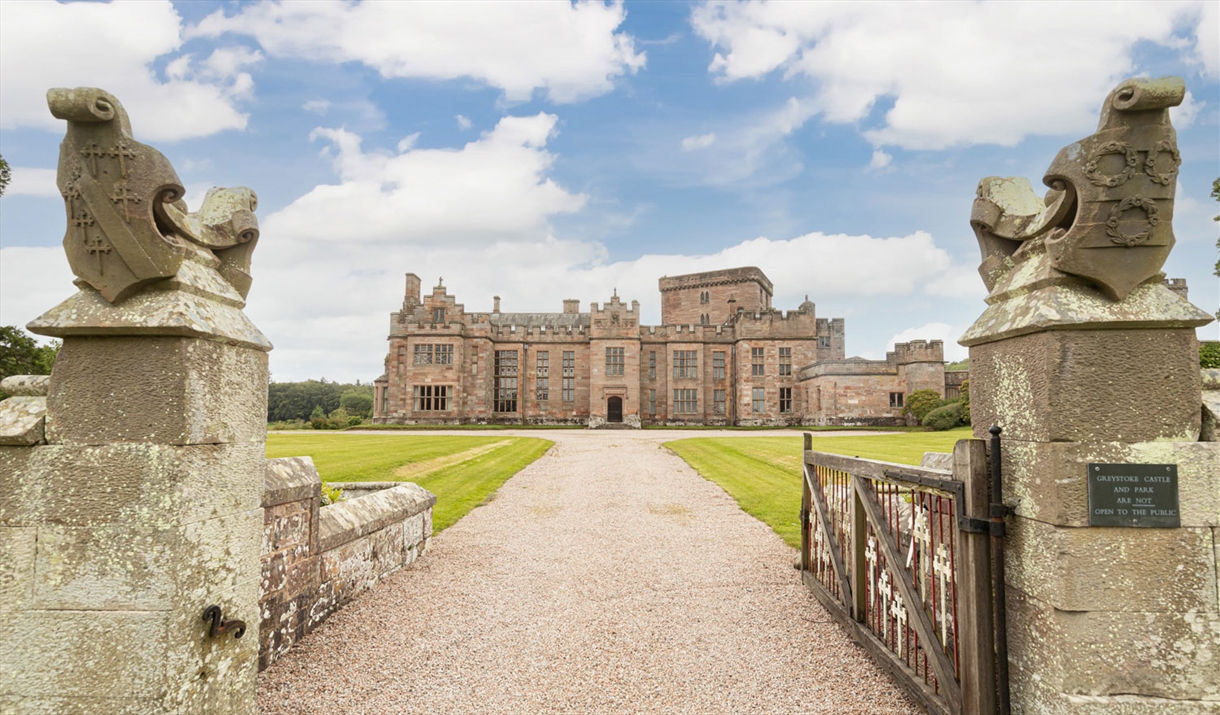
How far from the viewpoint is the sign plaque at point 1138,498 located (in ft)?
9.49

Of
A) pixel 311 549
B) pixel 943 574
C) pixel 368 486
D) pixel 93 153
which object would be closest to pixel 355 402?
pixel 368 486

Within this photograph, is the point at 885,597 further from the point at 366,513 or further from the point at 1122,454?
the point at 366,513

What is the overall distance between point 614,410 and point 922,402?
62.3 feet

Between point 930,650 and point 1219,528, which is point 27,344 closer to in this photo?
point 930,650

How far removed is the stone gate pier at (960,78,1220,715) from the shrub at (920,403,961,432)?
1219 inches

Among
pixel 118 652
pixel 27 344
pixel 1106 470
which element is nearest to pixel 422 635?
pixel 118 652

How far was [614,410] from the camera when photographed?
41.4 meters

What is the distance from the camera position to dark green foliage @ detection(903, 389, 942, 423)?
34.4m

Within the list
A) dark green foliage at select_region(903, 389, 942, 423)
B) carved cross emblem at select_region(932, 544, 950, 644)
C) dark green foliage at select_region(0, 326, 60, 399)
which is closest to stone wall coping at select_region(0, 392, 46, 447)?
carved cross emblem at select_region(932, 544, 950, 644)

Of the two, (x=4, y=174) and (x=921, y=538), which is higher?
(x=4, y=174)

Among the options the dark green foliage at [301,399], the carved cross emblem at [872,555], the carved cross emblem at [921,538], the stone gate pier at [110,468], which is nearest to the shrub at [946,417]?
the carved cross emblem at [872,555]

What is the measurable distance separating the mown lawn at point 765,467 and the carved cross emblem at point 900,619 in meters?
2.50

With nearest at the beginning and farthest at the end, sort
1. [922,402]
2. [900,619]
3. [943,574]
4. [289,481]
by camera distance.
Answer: [943,574], [900,619], [289,481], [922,402]

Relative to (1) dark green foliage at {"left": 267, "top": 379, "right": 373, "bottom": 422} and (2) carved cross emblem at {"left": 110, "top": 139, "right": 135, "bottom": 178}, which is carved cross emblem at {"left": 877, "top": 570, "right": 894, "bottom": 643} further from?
(1) dark green foliage at {"left": 267, "top": 379, "right": 373, "bottom": 422}
